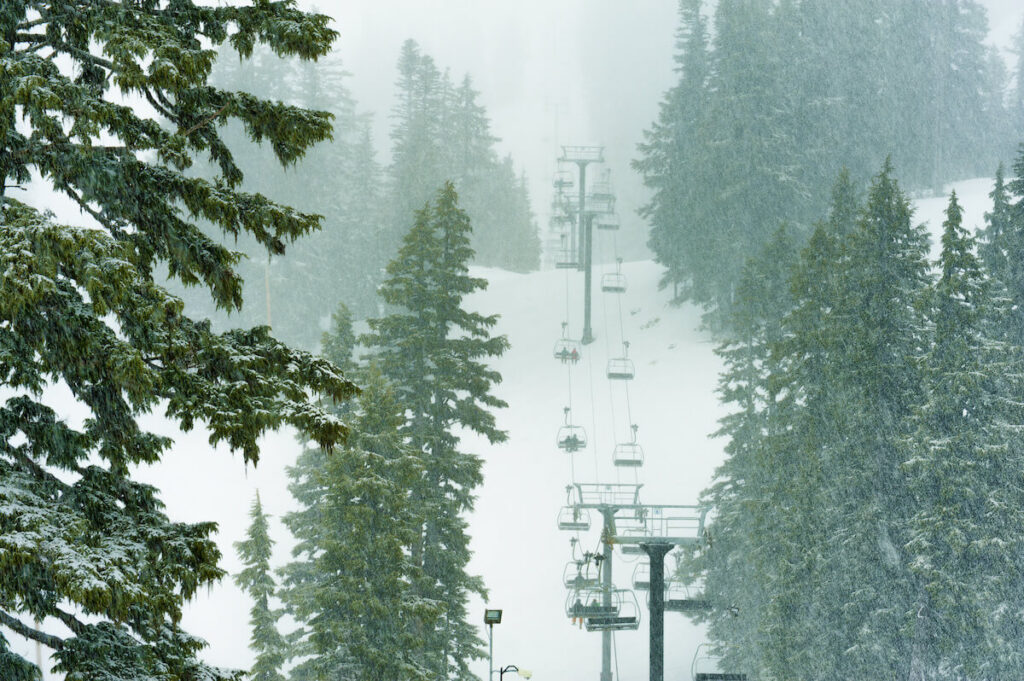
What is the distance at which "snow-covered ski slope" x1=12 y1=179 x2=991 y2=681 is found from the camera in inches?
1312

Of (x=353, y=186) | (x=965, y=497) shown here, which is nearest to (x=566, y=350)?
(x=353, y=186)

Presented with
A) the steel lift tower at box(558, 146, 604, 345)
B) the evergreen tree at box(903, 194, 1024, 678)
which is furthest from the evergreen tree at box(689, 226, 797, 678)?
the steel lift tower at box(558, 146, 604, 345)

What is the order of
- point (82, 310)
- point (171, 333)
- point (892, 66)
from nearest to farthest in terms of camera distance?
1. point (82, 310)
2. point (171, 333)
3. point (892, 66)

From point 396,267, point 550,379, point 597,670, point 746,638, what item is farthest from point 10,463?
point 550,379

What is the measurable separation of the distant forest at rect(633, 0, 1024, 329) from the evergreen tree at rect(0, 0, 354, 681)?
37341mm

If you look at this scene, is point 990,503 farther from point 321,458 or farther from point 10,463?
point 10,463

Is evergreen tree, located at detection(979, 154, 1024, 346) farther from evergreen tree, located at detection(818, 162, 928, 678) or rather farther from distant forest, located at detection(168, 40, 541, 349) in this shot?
distant forest, located at detection(168, 40, 541, 349)

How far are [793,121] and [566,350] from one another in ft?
51.0

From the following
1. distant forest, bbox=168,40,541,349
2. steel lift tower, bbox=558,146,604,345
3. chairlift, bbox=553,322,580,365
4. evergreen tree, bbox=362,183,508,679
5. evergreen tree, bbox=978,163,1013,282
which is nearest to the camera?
evergreen tree, bbox=362,183,508,679

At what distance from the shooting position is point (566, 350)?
43.3m

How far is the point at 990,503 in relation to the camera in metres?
21.8

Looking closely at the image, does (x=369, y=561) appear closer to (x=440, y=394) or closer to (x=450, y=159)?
(x=440, y=394)

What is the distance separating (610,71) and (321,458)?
2003 inches

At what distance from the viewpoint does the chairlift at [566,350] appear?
44.5 metres
